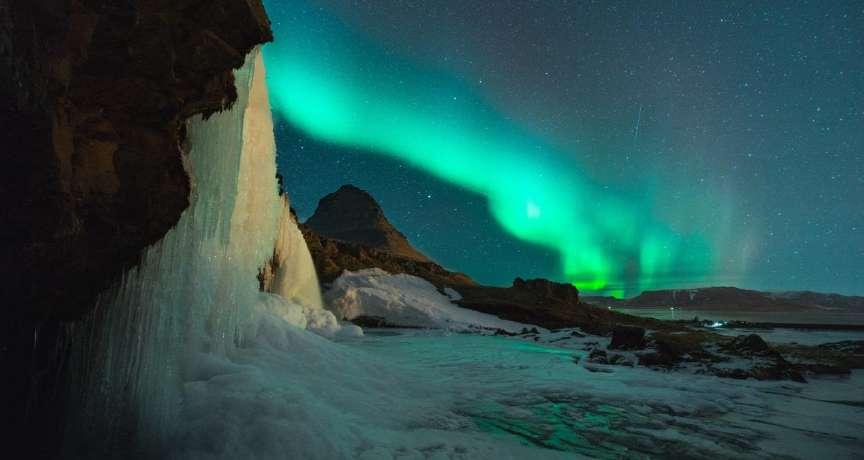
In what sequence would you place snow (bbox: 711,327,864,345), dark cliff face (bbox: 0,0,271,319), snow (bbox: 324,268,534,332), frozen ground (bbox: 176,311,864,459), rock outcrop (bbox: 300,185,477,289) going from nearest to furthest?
dark cliff face (bbox: 0,0,271,319) → frozen ground (bbox: 176,311,864,459) → snow (bbox: 324,268,534,332) → snow (bbox: 711,327,864,345) → rock outcrop (bbox: 300,185,477,289)

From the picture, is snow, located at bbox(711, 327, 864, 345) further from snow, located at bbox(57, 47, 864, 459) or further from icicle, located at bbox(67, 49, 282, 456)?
icicle, located at bbox(67, 49, 282, 456)

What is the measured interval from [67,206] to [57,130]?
27.2 inches

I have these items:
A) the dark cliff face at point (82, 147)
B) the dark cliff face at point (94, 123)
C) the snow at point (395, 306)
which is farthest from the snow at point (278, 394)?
the snow at point (395, 306)

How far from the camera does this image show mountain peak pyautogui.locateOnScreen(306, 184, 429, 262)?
273 ft

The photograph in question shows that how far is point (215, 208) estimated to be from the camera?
5.51 m

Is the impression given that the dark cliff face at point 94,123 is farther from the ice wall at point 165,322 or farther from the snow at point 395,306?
the snow at point 395,306

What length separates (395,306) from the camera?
24.7 metres

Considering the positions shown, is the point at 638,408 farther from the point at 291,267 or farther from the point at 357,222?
the point at 357,222

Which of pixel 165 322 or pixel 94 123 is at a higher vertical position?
pixel 94 123

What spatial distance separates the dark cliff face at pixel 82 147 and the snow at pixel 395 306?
62.4 feet

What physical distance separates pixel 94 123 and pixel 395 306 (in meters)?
21.3

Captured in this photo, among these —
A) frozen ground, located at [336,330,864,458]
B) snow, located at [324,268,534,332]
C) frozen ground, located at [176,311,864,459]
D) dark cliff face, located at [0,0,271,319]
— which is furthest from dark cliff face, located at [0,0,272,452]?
snow, located at [324,268,534,332]

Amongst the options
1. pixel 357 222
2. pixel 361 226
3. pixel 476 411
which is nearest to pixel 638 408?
pixel 476 411

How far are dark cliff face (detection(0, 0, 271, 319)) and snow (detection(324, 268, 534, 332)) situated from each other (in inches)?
755
